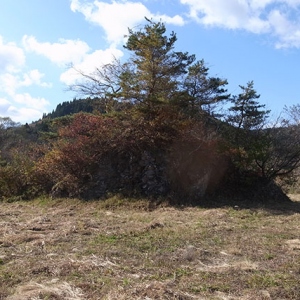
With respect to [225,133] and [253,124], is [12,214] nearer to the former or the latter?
[225,133]

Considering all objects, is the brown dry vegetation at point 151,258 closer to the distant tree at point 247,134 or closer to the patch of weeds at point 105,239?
the patch of weeds at point 105,239

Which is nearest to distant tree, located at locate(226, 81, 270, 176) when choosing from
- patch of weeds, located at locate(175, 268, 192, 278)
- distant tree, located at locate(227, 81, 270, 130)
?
distant tree, located at locate(227, 81, 270, 130)

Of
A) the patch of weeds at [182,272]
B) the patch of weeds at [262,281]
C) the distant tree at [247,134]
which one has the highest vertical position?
the distant tree at [247,134]

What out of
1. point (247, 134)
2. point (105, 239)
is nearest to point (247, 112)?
point (247, 134)

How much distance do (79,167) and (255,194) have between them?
7.22 m

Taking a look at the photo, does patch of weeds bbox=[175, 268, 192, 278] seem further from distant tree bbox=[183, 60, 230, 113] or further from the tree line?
distant tree bbox=[183, 60, 230, 113]

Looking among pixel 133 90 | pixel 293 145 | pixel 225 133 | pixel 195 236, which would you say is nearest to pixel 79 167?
pixel 133 90

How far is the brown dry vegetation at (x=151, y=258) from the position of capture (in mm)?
4094

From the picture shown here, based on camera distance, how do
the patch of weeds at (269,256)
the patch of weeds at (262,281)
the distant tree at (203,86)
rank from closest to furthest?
the patch of weeds at (262,281) → the patch of weeds at (269,256) → the distant tree at (203,86)

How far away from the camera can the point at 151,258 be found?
218 inches

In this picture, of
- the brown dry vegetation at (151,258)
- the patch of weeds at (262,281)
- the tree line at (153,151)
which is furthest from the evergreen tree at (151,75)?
the patch of weeds at (262,281)

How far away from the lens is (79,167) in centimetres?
1401

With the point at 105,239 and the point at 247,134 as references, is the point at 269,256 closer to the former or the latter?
the point at 105,239

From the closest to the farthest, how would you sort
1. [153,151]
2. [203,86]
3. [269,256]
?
[269,256]
[153,151]
[203,86]
